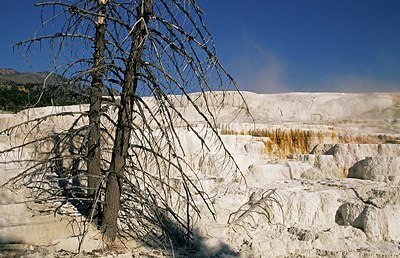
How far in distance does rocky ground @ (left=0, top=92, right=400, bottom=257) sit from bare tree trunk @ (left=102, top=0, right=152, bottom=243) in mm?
349

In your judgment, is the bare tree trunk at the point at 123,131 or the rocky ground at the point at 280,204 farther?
the rocky ground at the point at 280,204

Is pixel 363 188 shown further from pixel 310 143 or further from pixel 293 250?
pixel 310 143

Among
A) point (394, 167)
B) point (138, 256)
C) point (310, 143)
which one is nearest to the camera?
point (138, 256)

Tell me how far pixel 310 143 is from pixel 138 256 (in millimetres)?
13775

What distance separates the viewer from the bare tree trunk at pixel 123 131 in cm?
480

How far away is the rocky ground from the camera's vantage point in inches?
211

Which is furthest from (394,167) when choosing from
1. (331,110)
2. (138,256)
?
(331,110)

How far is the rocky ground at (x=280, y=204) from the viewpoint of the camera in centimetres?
536

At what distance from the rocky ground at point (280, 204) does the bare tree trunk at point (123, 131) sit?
35cm

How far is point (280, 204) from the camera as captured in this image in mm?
8773

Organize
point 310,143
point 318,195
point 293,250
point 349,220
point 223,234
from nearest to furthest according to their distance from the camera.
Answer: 1. point 293,250
2. point 223,234
3. point 349,220
4. point 318,195
5. point 310,143

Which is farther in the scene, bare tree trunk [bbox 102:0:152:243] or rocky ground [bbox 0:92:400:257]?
rocky ground [bbox 0:92:400:257]

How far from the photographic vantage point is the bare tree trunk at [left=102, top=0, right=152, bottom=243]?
15.8 feet

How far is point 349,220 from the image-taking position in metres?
9.19
